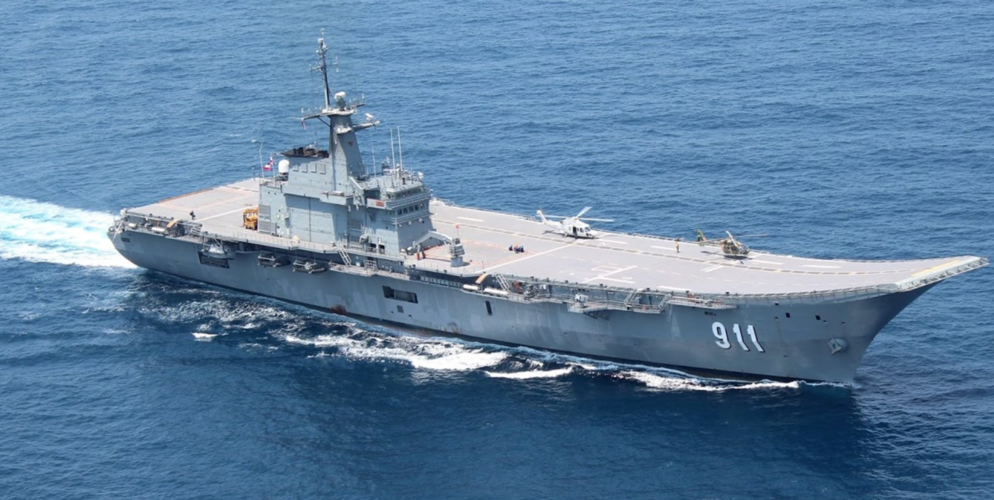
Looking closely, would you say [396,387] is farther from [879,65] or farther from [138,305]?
[879,65]

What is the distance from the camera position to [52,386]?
185 feet

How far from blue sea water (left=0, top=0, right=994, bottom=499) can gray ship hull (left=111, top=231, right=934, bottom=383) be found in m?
0.97

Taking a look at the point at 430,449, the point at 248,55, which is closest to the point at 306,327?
the point at 430,449

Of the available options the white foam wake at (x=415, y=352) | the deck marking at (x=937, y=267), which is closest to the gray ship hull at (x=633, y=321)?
the deck marking at (x=937, y=267)

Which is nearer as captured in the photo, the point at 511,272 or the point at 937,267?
the point at 937,267

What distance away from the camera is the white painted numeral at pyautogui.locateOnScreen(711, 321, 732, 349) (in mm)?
53844

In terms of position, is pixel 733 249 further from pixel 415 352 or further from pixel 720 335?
pixel 415 352

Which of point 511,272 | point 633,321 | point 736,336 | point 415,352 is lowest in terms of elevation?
point 415,352

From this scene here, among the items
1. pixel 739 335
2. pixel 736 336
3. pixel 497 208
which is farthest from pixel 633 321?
pixel 497 208

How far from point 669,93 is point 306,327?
36.7m

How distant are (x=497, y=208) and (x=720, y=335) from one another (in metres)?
22.8

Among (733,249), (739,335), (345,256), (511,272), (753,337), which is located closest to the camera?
(753,337)

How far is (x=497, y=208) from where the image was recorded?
73812 millimetres

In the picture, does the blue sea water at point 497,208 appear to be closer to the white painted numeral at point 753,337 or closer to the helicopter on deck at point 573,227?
the white painted numeral at point 753,337
